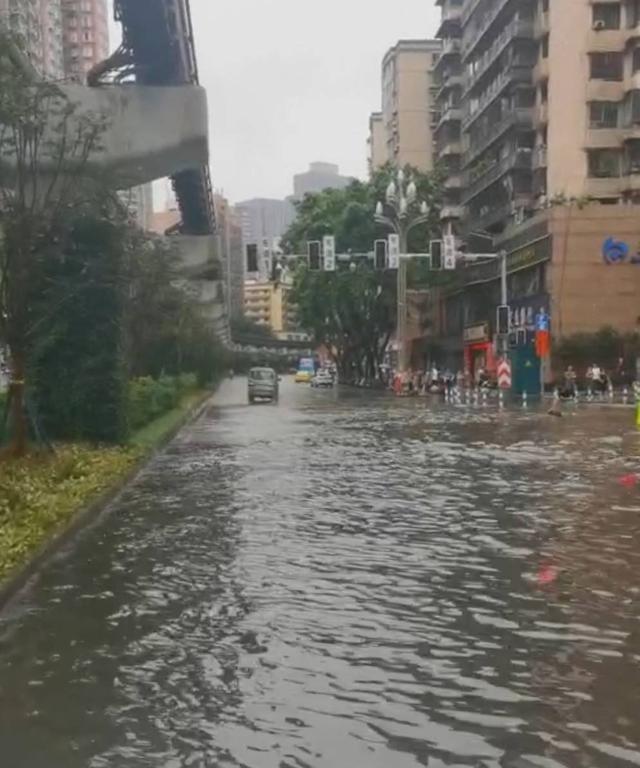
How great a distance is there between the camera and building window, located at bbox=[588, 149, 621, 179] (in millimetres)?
58625

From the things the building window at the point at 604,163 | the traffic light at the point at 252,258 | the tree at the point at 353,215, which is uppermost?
the building window at the point at 604,163

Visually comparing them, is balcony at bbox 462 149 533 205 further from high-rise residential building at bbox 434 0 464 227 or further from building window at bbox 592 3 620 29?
building window at bbox 592 3 620 29

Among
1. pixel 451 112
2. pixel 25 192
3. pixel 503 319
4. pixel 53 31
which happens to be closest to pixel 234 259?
pixel 451 112

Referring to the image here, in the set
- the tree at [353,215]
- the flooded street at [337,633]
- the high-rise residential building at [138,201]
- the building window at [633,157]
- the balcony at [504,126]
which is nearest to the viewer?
the flooded street at [337,633]

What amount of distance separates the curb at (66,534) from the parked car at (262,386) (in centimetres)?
3247

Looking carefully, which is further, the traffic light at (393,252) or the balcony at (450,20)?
the balcony at (450,20)

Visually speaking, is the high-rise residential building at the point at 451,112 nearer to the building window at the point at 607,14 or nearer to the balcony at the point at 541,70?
the balcony at the point at 541,70

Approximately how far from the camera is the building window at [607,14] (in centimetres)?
5841

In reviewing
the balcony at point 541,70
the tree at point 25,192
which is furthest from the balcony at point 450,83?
the tree at point 25,192

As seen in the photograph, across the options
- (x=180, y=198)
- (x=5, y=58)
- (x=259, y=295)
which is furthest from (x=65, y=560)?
(x=259, y=295)

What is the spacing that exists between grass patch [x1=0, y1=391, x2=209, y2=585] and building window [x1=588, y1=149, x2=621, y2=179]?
42.1m

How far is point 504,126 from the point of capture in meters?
66.2

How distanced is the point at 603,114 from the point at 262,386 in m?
23.1

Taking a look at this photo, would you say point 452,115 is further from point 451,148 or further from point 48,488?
point 48,488
